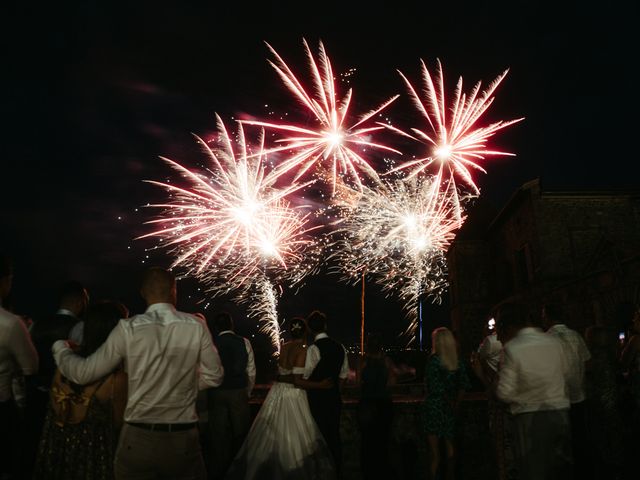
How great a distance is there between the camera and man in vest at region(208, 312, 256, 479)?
→ 6.00 meters

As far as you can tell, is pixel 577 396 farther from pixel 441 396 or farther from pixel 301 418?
pixel 301 418

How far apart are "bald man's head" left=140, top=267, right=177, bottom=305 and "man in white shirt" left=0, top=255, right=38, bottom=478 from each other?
1010 mm

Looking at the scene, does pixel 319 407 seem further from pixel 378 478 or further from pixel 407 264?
pixel 407 264

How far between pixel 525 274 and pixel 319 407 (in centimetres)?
2134

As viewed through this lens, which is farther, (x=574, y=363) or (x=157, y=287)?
(x=574, y=363)

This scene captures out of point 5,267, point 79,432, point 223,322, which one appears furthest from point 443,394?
point 5,267

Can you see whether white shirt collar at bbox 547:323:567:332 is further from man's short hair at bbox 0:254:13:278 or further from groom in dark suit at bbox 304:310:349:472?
man's short hair at bbox 0:254:13:278

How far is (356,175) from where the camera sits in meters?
14.3

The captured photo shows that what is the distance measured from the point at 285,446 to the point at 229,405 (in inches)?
47.1

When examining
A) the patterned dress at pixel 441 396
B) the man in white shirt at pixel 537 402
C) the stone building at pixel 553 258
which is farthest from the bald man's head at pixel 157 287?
the stone building at pixel 553 258

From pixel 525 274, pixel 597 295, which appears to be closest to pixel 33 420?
pixel 597 295

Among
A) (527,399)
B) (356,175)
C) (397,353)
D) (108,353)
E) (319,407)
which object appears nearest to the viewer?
(108,353)

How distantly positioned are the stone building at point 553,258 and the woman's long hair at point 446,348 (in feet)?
39.0

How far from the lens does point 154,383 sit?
111 inches
